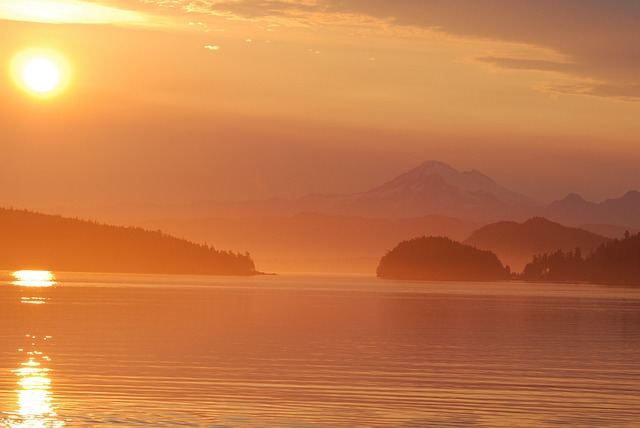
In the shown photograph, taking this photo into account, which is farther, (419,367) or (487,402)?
(419,367)

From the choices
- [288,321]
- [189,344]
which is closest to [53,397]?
[189,344]

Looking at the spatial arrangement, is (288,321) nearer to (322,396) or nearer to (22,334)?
(22,334)

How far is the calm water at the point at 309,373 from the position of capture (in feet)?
159

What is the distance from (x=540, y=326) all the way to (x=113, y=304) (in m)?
55.5

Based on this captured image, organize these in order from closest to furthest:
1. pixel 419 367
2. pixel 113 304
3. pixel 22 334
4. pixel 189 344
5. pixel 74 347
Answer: pixel 419 367 < pixel 74 347 < pixel 189 344 < pixel 22 334 < pixel 113 304

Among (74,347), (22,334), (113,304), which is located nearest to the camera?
(74,347)

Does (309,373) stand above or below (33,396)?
above

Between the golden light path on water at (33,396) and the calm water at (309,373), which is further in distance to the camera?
the calm water at (309,373)

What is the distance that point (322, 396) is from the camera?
54.8 metres

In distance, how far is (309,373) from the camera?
213 ft

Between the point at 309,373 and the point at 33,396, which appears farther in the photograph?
the point at 309,373

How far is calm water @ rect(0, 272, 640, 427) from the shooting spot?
48.4 meters

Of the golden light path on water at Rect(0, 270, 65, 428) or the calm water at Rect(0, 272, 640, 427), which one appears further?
the calm water at Rect(0, 272, 640, 427)

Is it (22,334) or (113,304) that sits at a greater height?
(113,304)
